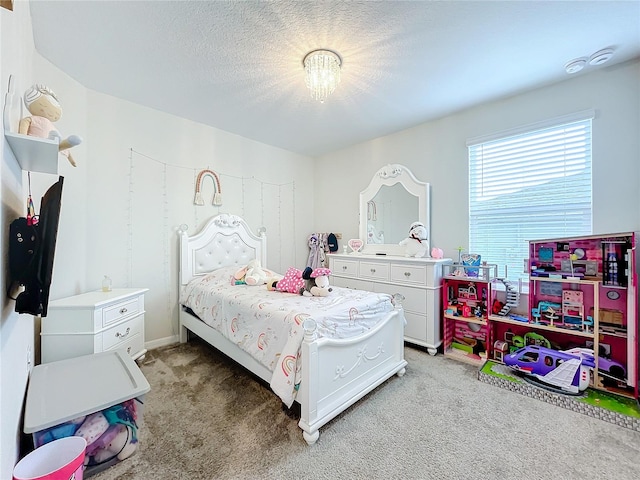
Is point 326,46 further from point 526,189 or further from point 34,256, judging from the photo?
point 526,189

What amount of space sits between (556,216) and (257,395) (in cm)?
299

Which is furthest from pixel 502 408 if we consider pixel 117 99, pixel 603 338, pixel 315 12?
pixel 117 99

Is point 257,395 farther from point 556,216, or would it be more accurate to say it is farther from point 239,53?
point 556,216

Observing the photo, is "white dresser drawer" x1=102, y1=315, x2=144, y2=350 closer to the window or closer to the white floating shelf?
the white floating shelf

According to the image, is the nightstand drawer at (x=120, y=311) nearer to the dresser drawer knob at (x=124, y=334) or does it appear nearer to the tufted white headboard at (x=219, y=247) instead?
the dresser drawer knob at (x=124, y=334)

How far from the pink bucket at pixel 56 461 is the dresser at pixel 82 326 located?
1030 mm

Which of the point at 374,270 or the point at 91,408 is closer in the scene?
the point at 91,408

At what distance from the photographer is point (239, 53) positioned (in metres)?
2.01

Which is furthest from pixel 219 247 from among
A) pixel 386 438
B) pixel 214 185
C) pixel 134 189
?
pixel 386 438

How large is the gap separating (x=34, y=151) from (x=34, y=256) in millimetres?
443

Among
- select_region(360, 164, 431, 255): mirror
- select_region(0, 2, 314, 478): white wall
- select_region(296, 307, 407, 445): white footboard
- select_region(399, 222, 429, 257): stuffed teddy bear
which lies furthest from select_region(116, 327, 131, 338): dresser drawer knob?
select_region(399, 222, 429, 257): stuffed teddy bear

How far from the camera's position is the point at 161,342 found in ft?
9.78

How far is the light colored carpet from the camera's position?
1390 millimetres

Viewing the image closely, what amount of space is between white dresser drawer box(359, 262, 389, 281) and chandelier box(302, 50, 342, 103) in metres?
1.94
